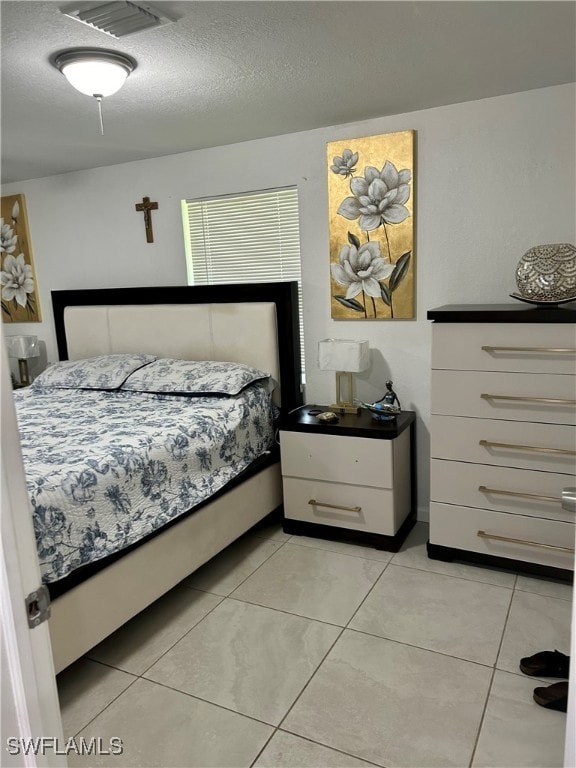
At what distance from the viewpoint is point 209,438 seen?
2.63 m

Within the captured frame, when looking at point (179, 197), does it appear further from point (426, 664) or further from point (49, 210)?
point (426, 664)

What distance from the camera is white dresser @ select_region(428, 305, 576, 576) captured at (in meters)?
2.32

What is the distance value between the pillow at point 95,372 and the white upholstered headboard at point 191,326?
205mm

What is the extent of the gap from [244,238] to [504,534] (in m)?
2.19

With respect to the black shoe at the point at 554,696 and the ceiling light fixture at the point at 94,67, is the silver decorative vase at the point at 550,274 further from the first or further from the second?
the ceiling light fixture at the point at 94,67

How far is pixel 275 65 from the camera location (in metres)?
2.11

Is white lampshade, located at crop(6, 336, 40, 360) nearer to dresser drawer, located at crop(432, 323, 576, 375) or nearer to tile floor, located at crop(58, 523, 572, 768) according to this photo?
tile floor, located at crop(58, 523, 572, 768)

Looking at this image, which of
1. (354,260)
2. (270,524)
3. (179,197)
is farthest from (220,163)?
(270,524)

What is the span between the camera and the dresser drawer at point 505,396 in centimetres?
231

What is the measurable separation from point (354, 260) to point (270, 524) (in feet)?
5.05

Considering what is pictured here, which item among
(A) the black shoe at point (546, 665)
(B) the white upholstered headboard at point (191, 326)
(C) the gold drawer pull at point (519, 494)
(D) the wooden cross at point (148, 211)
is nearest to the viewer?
(A) the black shoe at point (546, 665)

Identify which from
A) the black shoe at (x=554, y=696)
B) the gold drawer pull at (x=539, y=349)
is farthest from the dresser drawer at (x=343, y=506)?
the black shoe at (x=554, y=696)

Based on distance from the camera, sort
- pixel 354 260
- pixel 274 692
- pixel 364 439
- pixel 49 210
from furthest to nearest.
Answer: pixel 49 210
pixel 354 260
pixel 364 439
pixel 274 692

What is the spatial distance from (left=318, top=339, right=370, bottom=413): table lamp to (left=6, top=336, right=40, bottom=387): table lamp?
234 centimetres
